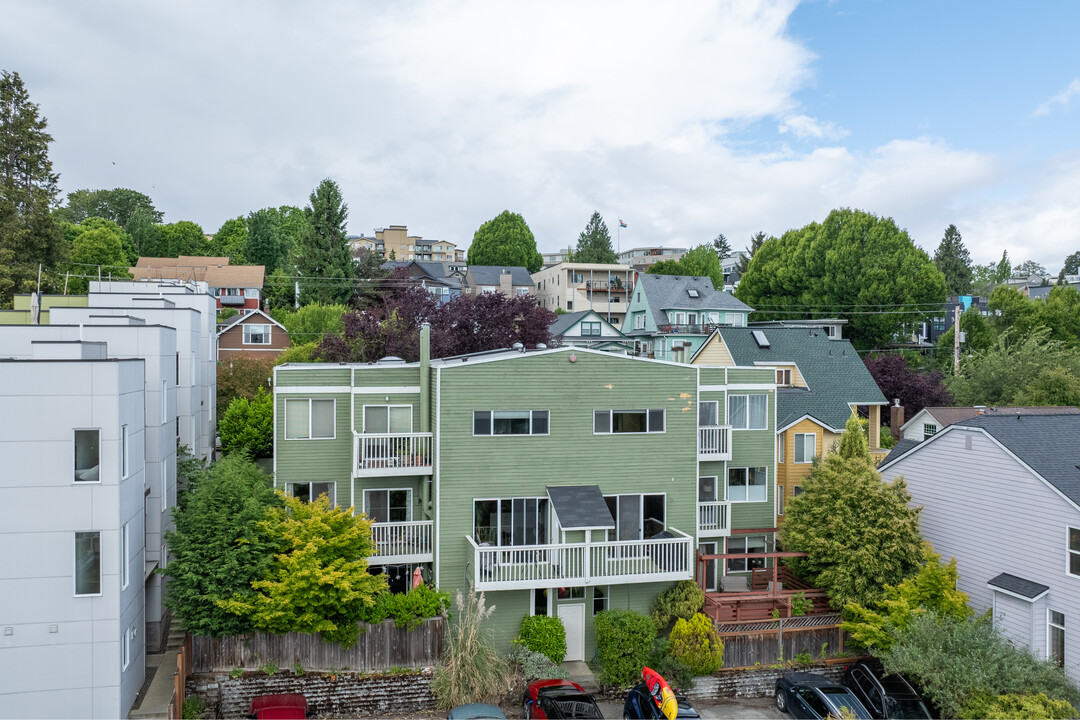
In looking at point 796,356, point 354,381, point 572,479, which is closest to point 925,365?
point 796,356

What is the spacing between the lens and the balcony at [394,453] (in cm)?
2244

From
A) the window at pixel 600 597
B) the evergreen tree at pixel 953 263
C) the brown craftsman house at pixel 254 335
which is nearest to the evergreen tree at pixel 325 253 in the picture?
the brown craftsman house at pixel 254 335

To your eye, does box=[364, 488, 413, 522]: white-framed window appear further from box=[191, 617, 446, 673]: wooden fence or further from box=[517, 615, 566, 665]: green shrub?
box=[517, 615, 566, 665]: green shrub

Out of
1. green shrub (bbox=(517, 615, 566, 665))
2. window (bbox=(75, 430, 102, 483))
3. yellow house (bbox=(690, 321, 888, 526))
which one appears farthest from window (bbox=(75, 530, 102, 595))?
yellow house (bbox=(690, 321, 888, 526))

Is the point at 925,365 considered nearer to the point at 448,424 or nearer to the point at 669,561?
the point at 669,561

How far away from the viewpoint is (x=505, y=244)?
100 metres

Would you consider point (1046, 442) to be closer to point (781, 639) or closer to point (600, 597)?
point (781, 639)

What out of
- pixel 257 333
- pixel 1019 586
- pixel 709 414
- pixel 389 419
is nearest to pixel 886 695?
pixel 1019 586

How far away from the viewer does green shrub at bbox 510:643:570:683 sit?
20062 millimetres

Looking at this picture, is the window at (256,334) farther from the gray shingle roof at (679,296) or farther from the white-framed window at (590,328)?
the gray shingle roof at (679,296)

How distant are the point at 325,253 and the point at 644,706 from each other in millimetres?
49481

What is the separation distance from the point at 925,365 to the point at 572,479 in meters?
44.8

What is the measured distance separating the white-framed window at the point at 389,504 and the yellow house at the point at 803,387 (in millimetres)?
Result: 13442

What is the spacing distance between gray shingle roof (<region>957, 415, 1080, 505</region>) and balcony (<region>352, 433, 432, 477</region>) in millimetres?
16212
